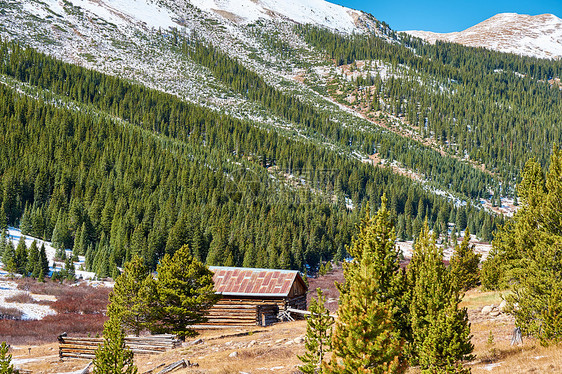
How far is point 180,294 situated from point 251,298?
9.86 m

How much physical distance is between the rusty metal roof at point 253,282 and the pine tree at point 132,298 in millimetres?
9346

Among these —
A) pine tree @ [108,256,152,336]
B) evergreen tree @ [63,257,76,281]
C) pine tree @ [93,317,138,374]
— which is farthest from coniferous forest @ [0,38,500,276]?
pine tree @ [93,317,138,374]

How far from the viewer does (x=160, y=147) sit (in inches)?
5468

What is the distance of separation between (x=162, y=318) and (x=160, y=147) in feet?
374

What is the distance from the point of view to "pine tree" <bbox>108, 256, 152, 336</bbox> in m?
30.3

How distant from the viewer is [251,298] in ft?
130

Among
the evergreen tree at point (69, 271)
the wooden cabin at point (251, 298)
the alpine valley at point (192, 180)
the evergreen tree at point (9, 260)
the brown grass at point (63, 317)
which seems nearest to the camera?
the brown grass at point (63, 317)

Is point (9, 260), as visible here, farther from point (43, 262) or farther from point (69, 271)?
point (69, 271)

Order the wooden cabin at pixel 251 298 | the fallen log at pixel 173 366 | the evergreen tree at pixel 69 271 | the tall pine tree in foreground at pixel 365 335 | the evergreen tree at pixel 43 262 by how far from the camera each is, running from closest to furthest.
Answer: the tall pine tree in foreground at pixel 365 335 → the fallen log at pixel 173 366 → the wooden cabin at pixel 251 298 → the evergreen tree at pixel 43 262 → the evergreen tree at pixel 69 271

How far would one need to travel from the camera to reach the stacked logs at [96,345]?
27.0m

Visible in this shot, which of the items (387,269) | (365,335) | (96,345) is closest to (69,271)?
(96,345)

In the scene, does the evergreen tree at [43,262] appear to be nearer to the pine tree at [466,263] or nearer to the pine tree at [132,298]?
the pine tree at [132,298]

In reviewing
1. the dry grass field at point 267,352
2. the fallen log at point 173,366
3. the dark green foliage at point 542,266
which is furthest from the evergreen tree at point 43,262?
the dark green foliage at point 542,266

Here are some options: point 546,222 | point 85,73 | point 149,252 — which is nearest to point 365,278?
point 546,222
